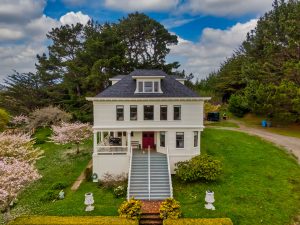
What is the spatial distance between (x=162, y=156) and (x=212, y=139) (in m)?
12.4

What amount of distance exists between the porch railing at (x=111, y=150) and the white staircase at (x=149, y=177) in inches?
48.0

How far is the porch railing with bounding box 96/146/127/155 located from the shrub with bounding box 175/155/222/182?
5.57 meters

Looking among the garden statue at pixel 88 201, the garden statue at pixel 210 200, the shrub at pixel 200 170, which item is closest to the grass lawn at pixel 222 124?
the shrub at pixel 200 170

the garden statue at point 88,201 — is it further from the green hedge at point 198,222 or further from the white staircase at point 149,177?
the green hedge at point 198,222

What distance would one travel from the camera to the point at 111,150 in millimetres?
25797

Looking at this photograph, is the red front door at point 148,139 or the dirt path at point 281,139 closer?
the red front door at point 148,139

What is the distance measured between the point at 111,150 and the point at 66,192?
5487 millimetres

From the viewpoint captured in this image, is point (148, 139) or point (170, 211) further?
point (148, 139)

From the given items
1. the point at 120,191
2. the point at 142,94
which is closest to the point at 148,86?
the point at 142,94

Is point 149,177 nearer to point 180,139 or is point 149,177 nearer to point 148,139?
point 180,139

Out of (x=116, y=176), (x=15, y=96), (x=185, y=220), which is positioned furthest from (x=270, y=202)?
(x=15, y=96)

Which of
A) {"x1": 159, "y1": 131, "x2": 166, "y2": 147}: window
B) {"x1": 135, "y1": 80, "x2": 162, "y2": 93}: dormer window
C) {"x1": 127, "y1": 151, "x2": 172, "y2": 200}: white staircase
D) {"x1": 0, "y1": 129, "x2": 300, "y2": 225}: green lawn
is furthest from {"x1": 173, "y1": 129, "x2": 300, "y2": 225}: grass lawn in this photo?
{"x1": 135, "y1": 80, "x2": 162, "y2": 93}: dormer window

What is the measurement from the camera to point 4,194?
16.7 metres

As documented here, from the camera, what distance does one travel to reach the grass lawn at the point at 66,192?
19.5 metres
